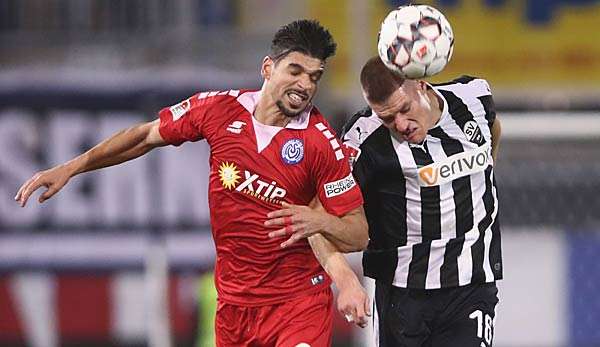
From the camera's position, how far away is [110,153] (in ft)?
18.0

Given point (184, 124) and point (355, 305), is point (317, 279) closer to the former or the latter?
point (355, 305)

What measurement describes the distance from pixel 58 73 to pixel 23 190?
482 centimetres

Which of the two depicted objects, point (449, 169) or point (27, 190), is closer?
point (27, 190)

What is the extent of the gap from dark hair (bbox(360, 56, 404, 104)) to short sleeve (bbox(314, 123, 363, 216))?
0.24 m

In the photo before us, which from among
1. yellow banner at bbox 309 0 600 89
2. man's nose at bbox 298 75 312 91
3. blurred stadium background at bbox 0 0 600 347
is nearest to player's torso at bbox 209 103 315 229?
man's nose at bbox 298 75 312 91

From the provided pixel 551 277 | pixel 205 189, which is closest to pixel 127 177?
pixel 205 189

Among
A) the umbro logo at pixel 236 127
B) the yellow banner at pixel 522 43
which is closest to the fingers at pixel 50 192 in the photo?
the umbro logo at pixel 236 127

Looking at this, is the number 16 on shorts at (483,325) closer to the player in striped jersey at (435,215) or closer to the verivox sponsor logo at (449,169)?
the player in striped jersey at (435,215)

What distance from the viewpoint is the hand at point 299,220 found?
507cm

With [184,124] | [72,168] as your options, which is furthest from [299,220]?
[72,168]

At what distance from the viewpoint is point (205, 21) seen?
10539mm

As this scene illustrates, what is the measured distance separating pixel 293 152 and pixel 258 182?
18 cm

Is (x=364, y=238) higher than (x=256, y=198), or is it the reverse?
(x=256, y=198)

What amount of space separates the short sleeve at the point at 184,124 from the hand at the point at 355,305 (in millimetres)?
964
